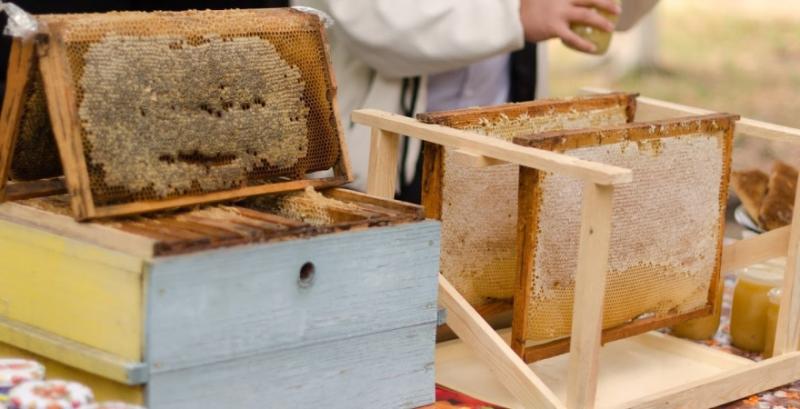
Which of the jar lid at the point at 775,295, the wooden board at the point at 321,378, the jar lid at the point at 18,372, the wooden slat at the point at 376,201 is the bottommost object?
the jar lid at the point at 775,295

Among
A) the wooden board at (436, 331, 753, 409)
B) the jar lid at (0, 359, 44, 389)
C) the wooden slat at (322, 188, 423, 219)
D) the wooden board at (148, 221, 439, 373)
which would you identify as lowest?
the wooden board at (436, 331, 753, 409)

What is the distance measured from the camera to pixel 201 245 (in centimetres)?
121

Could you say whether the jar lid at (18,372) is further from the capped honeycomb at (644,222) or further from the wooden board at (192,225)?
the capped honeycomb at (644,222)

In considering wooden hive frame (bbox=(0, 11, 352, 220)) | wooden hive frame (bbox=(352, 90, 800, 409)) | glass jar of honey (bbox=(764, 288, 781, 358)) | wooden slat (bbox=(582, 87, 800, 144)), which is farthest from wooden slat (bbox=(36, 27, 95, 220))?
glass jar of honey (bbox=(764, 288, 781, 358))

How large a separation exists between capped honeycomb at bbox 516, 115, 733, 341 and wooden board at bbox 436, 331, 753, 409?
8cm

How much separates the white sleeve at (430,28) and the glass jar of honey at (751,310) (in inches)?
23.3

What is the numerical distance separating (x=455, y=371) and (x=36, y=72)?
73 cm

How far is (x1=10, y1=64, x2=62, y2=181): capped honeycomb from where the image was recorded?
1.35m

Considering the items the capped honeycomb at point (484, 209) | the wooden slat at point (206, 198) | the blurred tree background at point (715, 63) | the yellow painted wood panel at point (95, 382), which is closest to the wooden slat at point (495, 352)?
the capped honeycomb at point (484, 209)

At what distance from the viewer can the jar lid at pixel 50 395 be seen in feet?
3.69

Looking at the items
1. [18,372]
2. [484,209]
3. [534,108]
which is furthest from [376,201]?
[18,372]

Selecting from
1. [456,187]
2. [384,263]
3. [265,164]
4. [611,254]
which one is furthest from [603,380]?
[265,164]

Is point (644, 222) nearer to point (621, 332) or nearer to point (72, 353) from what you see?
point (621, 332)

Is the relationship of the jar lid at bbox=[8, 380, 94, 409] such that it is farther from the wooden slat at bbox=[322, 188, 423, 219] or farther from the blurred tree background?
the blurred tree background
